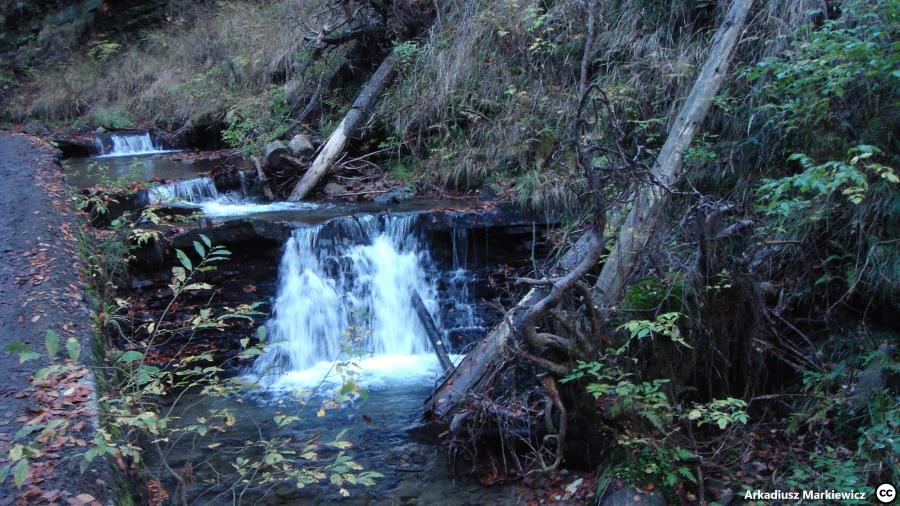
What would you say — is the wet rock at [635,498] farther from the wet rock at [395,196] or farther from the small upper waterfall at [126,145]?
the small upper waterfall at [126,145]

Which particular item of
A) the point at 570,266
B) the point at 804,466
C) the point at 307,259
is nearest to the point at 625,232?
the point at 570,266

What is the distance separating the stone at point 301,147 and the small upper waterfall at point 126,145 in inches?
186

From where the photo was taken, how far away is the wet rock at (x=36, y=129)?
14411 millimetres

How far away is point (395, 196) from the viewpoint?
9.23m

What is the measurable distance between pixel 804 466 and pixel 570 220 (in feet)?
13.7

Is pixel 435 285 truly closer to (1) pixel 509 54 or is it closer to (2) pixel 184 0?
(1) pixel 509 54

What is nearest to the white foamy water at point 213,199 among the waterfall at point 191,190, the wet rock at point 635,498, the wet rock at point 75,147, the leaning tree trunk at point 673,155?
the waterfall at point 191,190

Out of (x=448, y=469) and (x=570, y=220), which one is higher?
(x=570, y=220)

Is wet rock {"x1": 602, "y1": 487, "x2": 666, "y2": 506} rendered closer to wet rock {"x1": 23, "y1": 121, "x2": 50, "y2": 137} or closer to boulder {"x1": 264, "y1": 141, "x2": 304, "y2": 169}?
boulder {"x1": 264, "y1": 141, "x2": 304, "y2": 169}

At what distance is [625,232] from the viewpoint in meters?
5.39

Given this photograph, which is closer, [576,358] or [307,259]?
[576,358]

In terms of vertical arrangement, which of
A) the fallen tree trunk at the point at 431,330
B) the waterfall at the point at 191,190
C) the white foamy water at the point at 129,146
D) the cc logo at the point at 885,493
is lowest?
the cc logo at the point at 885,493

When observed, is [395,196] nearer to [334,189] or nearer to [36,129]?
[334,189]

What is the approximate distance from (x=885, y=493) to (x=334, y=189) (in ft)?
25.8
